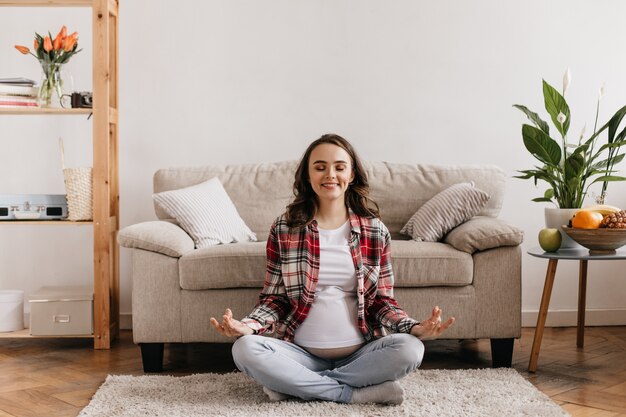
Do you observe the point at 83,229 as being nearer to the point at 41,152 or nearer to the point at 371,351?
the point at 41,152

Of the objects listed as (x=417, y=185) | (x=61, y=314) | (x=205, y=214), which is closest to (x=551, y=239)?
(x=417, y=185)

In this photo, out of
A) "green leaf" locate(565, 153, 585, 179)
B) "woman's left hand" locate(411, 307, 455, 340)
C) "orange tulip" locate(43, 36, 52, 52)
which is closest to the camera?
"woman's left hand" locate(411, 307, 455, 340)

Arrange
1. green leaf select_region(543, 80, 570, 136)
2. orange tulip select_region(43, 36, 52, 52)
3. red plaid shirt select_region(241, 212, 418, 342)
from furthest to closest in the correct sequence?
orange tulip select_region(43, 36, 52, 52) < green leaf select_region(543, 80, 570, 136) < red plaid shirt select_region(241, 212, 418, 342)

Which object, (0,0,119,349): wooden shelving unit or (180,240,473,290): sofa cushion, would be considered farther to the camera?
(0,0,119,349): wooden shelving unit

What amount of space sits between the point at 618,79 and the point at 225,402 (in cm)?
264

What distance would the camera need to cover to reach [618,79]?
151 inches

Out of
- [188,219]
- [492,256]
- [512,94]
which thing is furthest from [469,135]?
[188,219]

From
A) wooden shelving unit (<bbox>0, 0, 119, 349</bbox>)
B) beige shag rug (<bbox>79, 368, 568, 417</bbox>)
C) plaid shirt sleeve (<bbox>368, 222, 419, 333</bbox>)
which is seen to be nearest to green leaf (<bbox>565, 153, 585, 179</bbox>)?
beige shag rug (<bbox>79, 368, 568, 417</bbox>)

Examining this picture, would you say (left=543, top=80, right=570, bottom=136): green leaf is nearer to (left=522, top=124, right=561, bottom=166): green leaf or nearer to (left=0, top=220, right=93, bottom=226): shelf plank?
(left=522, top=124, right=561, bottom=166): green leaf

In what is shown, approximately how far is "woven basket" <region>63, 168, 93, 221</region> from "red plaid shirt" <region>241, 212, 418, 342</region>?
4.03 feet

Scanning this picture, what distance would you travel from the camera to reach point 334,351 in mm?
2377

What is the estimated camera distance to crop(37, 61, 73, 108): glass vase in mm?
3326

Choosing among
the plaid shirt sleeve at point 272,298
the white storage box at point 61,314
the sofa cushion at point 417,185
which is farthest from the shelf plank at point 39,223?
the sofa cushion at point 417,185

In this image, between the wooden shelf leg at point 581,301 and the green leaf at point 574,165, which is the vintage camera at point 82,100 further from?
the wooden shelf leg at point 581,301
